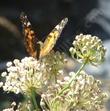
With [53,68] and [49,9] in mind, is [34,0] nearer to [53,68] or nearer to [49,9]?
[49,9]

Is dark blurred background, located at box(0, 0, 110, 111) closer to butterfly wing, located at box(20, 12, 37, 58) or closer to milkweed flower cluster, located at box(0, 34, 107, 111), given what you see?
butterfly wing, located at box(20, 12, 37, 58)

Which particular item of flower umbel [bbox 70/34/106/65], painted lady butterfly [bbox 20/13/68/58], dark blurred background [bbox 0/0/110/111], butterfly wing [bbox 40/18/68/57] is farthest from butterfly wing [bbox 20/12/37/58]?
dark blurred background [bbox 0/0/110/111]

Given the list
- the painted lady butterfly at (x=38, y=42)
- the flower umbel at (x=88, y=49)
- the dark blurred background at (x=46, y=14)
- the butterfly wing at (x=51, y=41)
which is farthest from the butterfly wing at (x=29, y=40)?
the dark blurred background at (x=46, y=14)

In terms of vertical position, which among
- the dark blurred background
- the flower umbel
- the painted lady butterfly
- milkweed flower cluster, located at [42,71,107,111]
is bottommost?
milkweed flower cluster, located at [42,71,107,111]

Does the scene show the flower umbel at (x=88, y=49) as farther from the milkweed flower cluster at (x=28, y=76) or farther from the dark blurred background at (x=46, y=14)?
the dark blurred background at (x=46, y=14)

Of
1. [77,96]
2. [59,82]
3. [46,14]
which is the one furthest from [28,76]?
[46,14]

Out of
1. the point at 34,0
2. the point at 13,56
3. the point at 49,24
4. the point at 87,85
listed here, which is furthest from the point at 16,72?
the point at 34,0

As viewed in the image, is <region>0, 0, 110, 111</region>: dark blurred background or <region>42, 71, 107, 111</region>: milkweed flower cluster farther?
<region>0, 0, 110, 111</region>: dark blurred background
